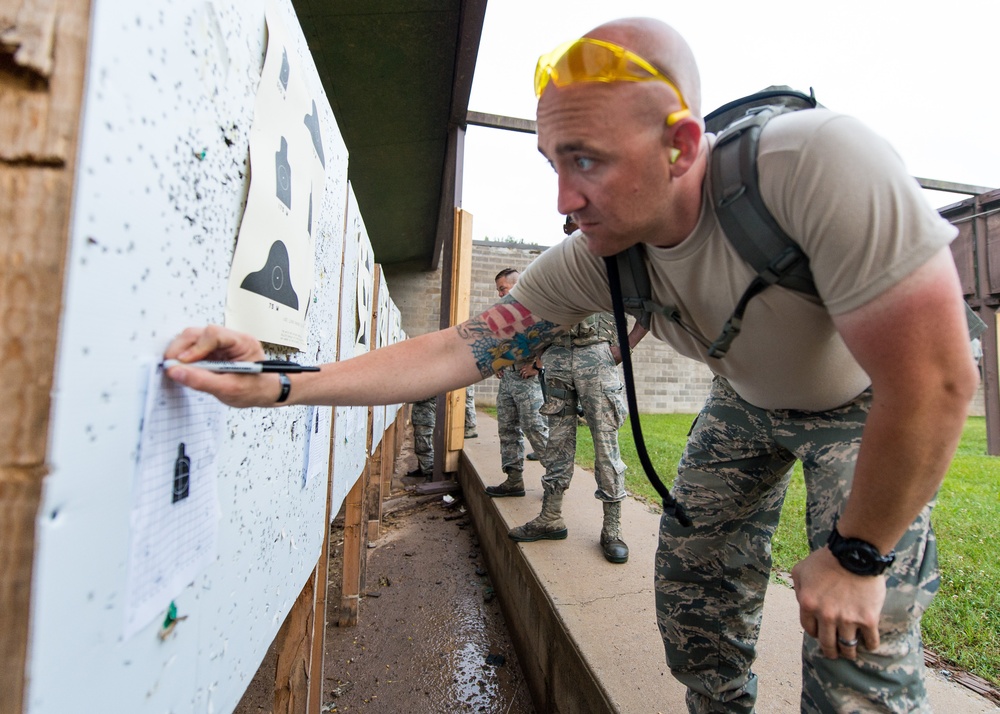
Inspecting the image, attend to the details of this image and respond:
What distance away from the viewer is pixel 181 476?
2.16 ft

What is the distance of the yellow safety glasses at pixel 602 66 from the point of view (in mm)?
954

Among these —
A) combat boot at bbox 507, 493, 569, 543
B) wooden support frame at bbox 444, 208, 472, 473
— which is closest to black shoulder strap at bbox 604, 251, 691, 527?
combat boot at bbox 507, 493, 569, 543

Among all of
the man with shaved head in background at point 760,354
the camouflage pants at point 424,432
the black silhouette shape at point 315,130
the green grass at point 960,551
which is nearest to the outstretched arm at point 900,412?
the man with shaved head in background at point 760,354

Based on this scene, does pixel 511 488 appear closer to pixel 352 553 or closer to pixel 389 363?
pixel 352 553

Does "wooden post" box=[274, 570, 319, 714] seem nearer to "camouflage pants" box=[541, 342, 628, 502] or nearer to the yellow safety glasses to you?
the yellow safety glasses

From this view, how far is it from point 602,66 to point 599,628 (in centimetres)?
173

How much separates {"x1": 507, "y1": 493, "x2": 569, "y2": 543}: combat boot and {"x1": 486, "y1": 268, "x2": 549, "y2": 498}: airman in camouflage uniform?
3.02 feet

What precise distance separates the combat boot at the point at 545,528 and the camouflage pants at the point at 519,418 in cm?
101

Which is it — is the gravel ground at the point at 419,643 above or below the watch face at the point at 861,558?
below

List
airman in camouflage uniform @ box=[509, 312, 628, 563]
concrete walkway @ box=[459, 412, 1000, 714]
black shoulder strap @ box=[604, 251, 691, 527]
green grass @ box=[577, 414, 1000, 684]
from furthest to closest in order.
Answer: airman in camouflage uniform @ box=[509, 312, 628, 563]
green grass @ box=[577, 414, 1000, 684]
concrete walkway @ box=[459, 412, 1000, 714]
black shoulder strap @ box=[604, 251, 691, 527]

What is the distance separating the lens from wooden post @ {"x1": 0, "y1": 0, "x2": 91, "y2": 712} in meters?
0.43

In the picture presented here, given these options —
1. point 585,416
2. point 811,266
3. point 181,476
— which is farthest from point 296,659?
point 585,416

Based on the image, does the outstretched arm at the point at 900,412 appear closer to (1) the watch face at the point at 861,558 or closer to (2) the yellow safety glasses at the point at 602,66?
(1) the watch face at the point at 861,558

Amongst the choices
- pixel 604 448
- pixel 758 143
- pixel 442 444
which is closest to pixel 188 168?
pixel 758 143
